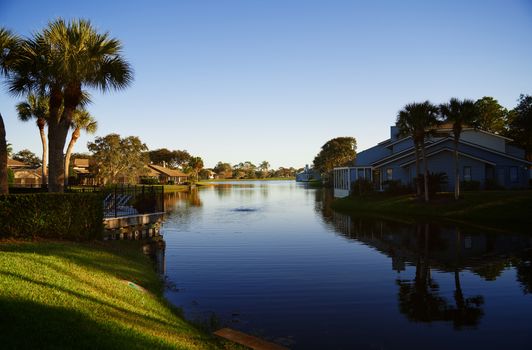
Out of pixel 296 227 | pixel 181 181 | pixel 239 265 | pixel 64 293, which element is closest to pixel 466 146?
pixel 296 227

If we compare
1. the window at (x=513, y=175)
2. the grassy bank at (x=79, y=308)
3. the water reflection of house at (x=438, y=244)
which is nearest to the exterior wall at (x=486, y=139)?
the window at (x=513, y=175)

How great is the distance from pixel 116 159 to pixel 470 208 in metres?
66.7

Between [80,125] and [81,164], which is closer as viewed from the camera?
[80,125]

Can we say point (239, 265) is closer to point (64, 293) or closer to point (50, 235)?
point (50, 235)

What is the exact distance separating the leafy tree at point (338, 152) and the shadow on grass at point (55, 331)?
99985mm

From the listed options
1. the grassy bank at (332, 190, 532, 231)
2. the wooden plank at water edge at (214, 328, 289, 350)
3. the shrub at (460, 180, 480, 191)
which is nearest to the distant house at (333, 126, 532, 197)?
the shrub at (460, 180, 480, 191)

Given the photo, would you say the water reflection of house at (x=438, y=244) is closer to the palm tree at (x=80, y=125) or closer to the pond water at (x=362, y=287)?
the pond water at (x=362, y=287)

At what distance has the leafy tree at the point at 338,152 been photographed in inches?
4166

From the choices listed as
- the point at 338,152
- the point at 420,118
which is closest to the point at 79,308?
the point at 420,118

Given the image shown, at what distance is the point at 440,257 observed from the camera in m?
17.0

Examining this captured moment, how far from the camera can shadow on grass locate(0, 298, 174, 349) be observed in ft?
18.5

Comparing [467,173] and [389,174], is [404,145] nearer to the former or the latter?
[389,174]

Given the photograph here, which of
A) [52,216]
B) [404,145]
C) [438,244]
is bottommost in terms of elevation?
[438,244]

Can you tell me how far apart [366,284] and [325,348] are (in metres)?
5.39
